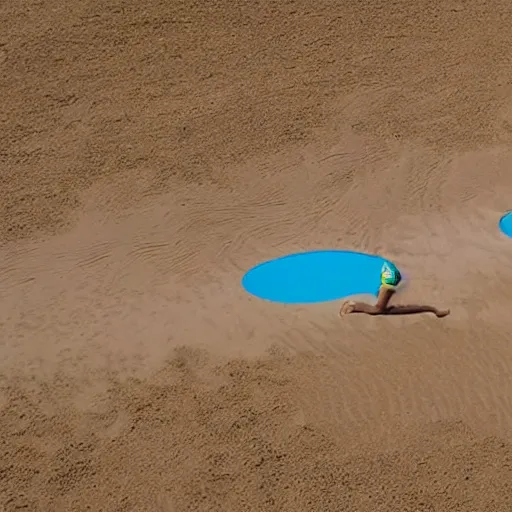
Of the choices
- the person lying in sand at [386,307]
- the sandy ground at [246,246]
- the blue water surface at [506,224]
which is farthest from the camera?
the blue water surface at [506,224]

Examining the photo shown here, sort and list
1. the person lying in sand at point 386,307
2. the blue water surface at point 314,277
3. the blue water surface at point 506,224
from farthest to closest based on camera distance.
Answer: the blue water surface at point 506,224 → the blue water surface at point 314,277 → the person lying in sand at point 386,307

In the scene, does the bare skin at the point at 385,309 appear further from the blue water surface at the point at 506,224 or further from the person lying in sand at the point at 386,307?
the blue water surface at the point at 506,224

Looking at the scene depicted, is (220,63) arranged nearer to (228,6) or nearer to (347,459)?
(228,6)

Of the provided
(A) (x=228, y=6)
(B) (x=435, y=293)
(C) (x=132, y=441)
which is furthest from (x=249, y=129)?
(C) (x=132, y=441)

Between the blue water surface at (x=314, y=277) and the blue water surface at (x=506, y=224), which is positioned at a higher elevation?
the blue water surface at (x=314, y=277)

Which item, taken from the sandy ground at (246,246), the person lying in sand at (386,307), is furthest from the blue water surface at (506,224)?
the person lying in sand at (386,307)

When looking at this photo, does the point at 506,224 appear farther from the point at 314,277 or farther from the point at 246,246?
the point at 246,246

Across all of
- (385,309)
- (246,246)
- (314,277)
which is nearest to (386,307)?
(385,309)
